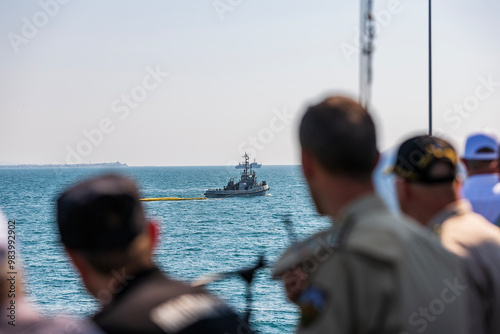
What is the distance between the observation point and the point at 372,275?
5.93 feet

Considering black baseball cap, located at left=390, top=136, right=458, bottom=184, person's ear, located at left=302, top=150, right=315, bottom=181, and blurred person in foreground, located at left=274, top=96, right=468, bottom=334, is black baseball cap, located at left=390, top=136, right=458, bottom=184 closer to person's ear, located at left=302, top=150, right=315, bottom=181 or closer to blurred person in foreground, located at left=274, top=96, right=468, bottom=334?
blurred person in foreground, located at left=274, top=96, right=468, bottom=334

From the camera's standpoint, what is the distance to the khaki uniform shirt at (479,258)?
2.51 metres

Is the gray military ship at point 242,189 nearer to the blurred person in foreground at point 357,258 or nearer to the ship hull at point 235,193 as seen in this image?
the ship hull at point 235,193

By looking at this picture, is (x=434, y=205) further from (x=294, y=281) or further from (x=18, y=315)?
(x=18, y=315)

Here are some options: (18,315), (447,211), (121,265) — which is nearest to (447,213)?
(447,211)

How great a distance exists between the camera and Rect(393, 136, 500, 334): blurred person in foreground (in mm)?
2543

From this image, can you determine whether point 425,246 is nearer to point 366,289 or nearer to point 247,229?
point 366,289

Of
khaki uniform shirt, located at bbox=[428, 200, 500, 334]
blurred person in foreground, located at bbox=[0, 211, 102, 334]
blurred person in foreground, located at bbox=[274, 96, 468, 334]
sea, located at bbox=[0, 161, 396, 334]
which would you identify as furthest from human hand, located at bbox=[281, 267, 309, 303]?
sea, located at bbox=[0, 161, 396, 334]

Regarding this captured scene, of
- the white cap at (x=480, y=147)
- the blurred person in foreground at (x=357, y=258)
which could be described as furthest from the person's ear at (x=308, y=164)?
the white cap at (x=480, y=147)

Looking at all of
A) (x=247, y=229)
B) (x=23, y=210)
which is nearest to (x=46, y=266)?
(x=247, y=229)

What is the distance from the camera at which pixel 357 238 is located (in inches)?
73.2

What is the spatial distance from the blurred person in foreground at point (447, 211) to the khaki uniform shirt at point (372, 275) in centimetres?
60

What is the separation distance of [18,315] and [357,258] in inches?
44.8

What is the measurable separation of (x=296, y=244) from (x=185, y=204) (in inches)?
3905
